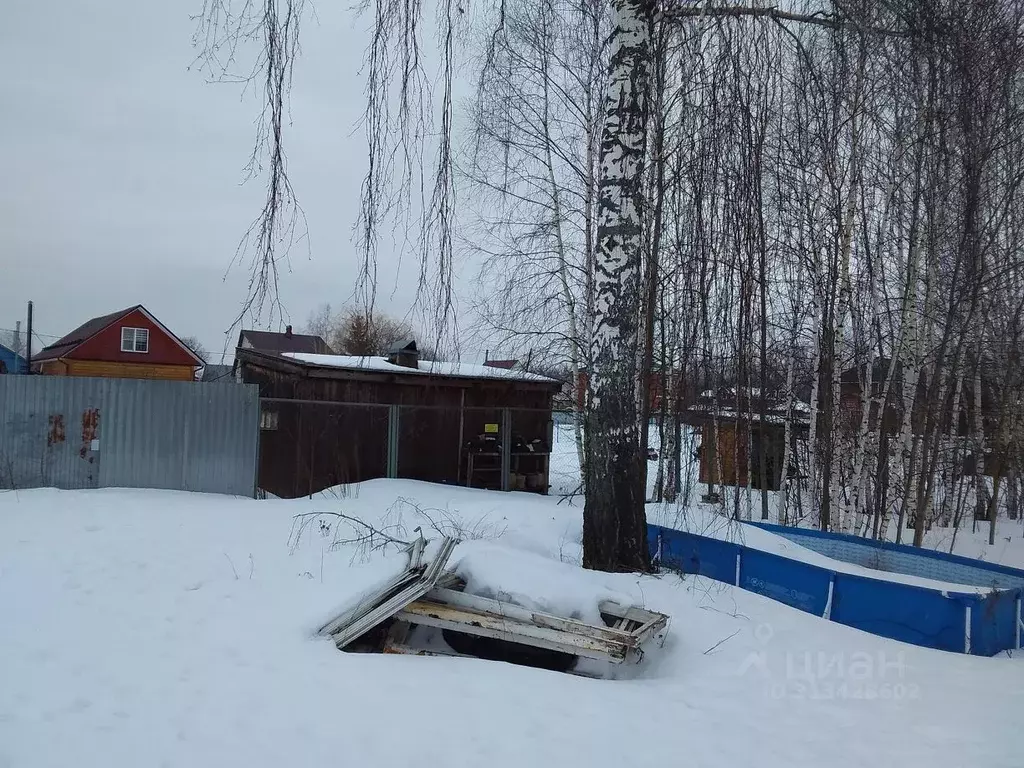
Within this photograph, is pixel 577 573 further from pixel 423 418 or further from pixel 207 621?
pixel 423 418

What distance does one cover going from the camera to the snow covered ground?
283 centimetres

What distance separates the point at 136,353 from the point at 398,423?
22.3 m

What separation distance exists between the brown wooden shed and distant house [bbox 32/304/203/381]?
18.5 meters

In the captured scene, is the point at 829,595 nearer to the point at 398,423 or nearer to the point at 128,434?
the point at 398,423

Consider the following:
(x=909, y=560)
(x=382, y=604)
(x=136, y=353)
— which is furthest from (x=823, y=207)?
(x=136, y=353)

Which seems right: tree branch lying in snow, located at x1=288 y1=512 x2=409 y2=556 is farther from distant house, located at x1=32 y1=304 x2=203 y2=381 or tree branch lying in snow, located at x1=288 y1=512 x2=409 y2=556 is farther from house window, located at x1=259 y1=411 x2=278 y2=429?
distant house, located at x1=32 y1=304 x2=203 y2=381

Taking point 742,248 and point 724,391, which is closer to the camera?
point 742,248

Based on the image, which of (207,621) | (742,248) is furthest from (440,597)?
(742,248)

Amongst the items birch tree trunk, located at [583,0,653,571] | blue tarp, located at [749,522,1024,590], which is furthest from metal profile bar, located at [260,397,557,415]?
birch tree trunk, located at [583,0,653,571]

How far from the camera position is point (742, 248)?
5305 mm

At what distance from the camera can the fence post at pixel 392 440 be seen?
11.5 m

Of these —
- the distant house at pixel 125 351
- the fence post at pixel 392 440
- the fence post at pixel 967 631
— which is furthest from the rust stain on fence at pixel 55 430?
the distant house at pixel 125 351

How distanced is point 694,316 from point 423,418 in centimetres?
717

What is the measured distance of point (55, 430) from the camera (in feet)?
31.1
